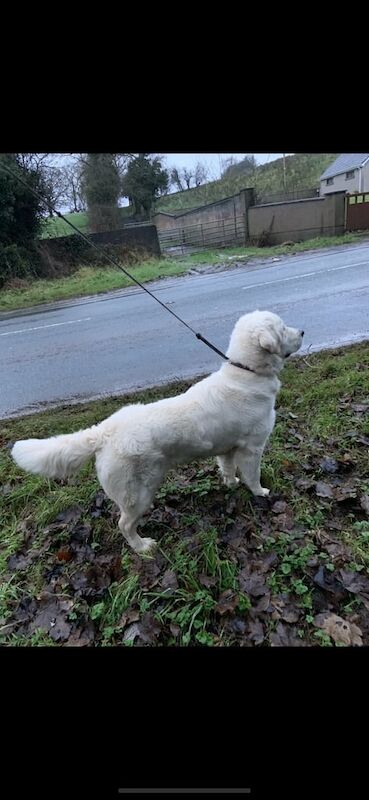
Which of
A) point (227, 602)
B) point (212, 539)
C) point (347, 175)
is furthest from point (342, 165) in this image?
point (227, 602)

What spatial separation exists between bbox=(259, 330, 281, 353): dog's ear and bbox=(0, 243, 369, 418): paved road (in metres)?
2.66

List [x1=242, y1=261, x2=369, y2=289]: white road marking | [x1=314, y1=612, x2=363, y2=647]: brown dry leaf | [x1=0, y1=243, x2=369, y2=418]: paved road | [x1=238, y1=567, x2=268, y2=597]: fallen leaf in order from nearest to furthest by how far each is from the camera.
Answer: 1. [x1=314, y1=612, x2=363, y2=647]: brown dry leaf
2. [x1=238, y1=567, x2=268, y2=597]: fallen leaf
3. [x1=0, y1=243, x2=369, y2=418]: paved road
4. [x1=242, y1=261, x2=369, y2=289]: white road marking

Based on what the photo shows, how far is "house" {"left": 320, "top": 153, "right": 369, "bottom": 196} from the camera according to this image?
2777cm

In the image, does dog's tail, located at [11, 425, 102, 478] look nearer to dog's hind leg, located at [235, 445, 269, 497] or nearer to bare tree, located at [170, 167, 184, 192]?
dog's hind leg, located at [235, 445, 269, 497]

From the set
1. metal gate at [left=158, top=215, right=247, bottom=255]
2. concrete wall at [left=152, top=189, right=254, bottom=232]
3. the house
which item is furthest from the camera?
the house

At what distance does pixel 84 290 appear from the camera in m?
13.6

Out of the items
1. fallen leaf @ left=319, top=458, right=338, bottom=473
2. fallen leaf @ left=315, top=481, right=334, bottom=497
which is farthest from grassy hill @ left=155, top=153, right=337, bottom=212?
fallen leaf @ left=315, top=481, right=334, bottom=497

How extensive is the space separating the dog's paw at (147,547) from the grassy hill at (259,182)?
23282mm

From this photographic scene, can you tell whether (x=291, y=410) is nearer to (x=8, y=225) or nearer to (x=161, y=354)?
(x=161, y=354)

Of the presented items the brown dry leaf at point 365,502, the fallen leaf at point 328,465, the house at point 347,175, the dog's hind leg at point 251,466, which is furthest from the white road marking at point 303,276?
the house at point 347,175

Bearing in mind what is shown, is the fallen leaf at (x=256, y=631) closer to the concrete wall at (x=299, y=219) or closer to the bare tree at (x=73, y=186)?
the bare tree at (x=73, y=186)
